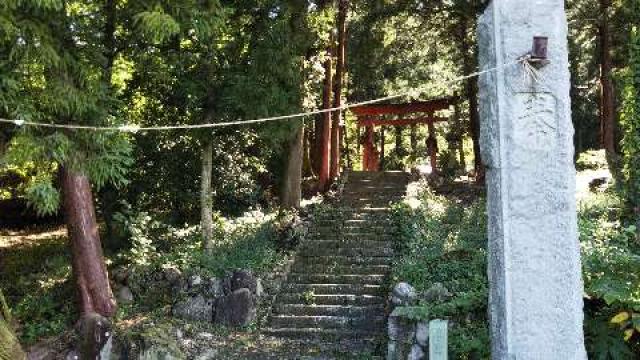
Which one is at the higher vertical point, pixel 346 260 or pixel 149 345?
pixel 346 260

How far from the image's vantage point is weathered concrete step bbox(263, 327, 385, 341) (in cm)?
930

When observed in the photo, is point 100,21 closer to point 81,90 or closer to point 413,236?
point 81,90

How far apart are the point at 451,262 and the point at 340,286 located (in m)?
2.23

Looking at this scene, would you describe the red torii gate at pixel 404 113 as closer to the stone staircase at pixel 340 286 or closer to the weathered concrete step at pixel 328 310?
the stone staircase at pixel 340 286

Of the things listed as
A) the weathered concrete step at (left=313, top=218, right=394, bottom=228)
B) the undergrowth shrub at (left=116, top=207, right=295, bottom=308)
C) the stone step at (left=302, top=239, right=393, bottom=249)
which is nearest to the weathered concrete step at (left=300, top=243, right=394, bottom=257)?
the stone step at (left=302, top=239, right=393, bottom=249)

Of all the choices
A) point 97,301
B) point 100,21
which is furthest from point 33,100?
point 97,301

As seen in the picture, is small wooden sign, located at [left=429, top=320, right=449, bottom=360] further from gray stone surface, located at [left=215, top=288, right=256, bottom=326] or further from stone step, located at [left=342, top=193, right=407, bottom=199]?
stone step, located at [left=342, top=193, right=407, bottom=199]

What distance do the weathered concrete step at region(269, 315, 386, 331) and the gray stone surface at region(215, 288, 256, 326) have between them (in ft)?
1.60

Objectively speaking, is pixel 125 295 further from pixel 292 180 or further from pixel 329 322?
pixel 292 180

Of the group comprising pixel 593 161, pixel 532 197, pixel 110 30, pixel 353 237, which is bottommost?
pixel 353 237

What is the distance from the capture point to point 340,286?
34.9 ft

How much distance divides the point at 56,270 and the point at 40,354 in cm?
347

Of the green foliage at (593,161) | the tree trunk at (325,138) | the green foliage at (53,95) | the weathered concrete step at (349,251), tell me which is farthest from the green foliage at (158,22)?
the green foliage at (593,161)

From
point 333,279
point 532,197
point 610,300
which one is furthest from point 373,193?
point 532,197
